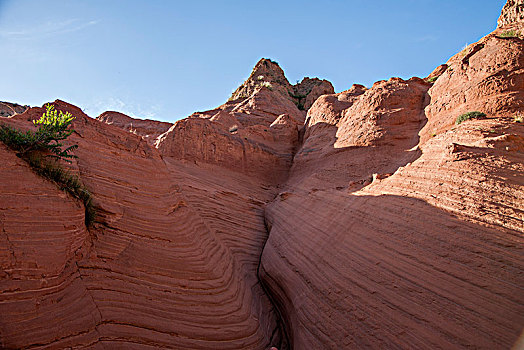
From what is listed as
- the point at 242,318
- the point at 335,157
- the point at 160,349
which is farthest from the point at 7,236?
the point at 335,157

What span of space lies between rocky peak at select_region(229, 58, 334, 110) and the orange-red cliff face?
22928 mm

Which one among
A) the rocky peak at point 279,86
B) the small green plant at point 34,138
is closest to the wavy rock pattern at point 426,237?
the small green plant at point 34,138

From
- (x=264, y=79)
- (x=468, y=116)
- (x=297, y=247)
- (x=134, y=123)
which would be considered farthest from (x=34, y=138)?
(x=264, y=79)

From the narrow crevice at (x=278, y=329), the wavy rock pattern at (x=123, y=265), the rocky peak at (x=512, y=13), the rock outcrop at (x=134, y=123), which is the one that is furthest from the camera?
the rock outcrop at (x=134, y=123)

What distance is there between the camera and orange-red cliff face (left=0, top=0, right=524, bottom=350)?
349cm

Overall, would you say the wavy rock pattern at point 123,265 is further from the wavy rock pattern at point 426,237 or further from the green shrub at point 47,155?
the wavy rock pattern at point 426,237

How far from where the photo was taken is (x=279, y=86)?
104 feet

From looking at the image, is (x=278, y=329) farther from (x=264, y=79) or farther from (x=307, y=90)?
(x=307, y=90)

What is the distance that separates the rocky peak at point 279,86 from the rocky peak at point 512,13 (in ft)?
65.2

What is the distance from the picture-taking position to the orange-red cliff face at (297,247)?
3.49 meters

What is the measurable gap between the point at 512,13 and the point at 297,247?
13.0m

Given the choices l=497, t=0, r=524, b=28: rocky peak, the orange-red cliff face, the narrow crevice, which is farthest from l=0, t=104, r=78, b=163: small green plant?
l=497, t=0, r=524, b=28: rocky peak

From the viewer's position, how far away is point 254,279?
689 cm

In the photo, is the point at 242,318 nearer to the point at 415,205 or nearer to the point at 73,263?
the point at 73,263
